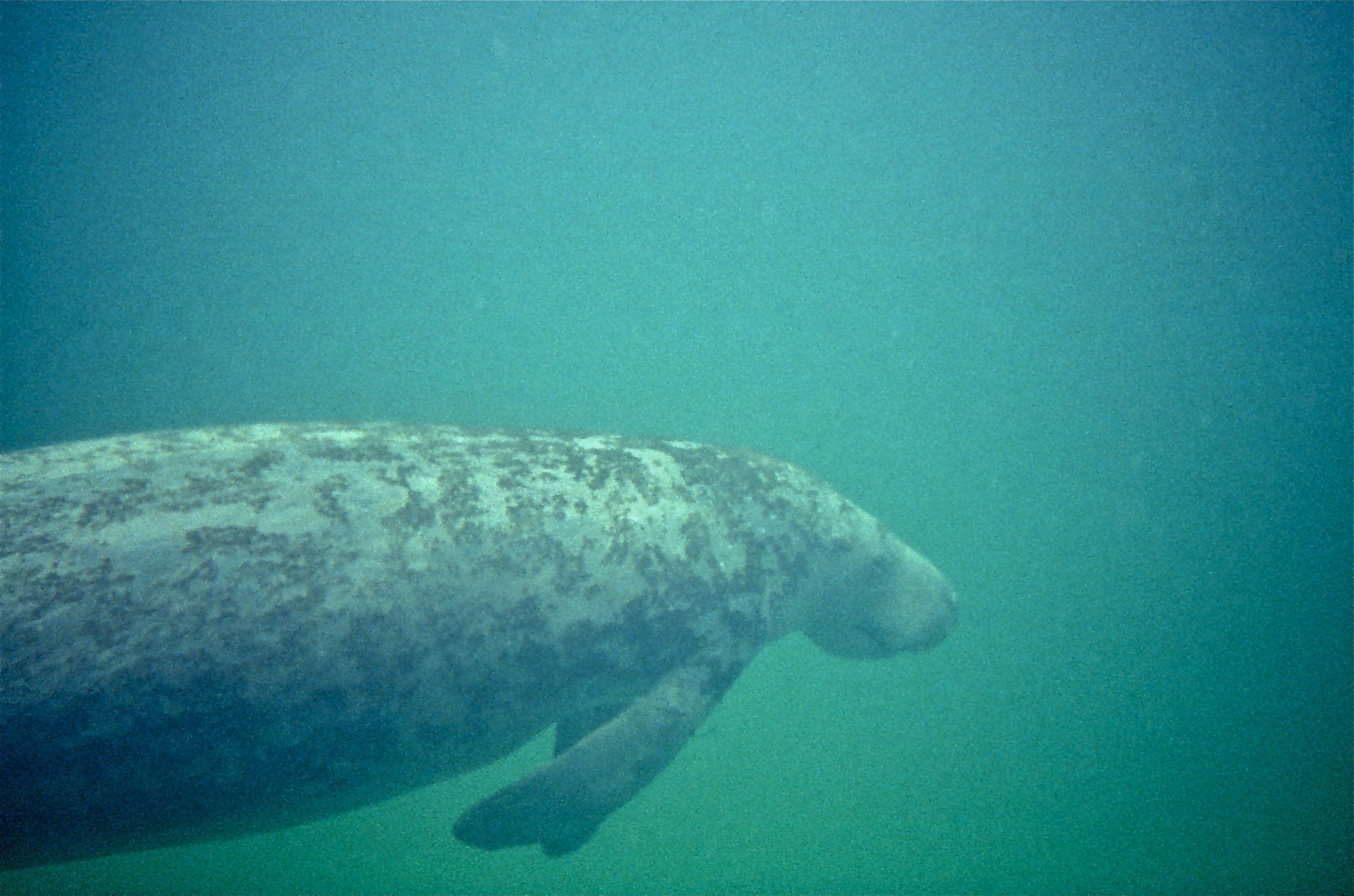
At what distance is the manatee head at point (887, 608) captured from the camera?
5.93 metres

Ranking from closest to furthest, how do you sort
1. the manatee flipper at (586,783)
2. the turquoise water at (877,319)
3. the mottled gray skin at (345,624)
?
the mottled gray skin at (345,624) → the manatee flipper at (586,783) → the turquoise water at (877,319)

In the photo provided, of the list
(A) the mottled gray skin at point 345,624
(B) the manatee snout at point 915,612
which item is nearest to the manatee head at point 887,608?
(B) the manatee snout at point 915,612

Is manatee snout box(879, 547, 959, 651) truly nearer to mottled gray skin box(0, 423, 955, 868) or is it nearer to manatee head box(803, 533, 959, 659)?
manatee head box(803, 533, 959, 659)

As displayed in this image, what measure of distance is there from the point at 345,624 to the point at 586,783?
1.76 metres

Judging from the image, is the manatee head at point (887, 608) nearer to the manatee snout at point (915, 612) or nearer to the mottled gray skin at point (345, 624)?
the manatee snout at point (915, 612)

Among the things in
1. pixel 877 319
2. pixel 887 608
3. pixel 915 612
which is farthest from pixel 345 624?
pixel 877 319

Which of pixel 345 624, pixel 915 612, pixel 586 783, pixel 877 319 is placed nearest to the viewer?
pixel 345 624

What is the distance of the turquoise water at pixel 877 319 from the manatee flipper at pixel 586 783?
4.79 ft

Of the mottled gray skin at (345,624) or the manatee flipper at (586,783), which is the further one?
the manatee flipper at (586,783)

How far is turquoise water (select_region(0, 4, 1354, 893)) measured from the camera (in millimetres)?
17703

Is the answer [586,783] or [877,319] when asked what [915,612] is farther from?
[877,319]

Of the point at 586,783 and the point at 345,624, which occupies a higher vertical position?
the point at 345,624

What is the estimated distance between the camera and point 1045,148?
4828 centimetres

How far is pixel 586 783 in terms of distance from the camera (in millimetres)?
3717
